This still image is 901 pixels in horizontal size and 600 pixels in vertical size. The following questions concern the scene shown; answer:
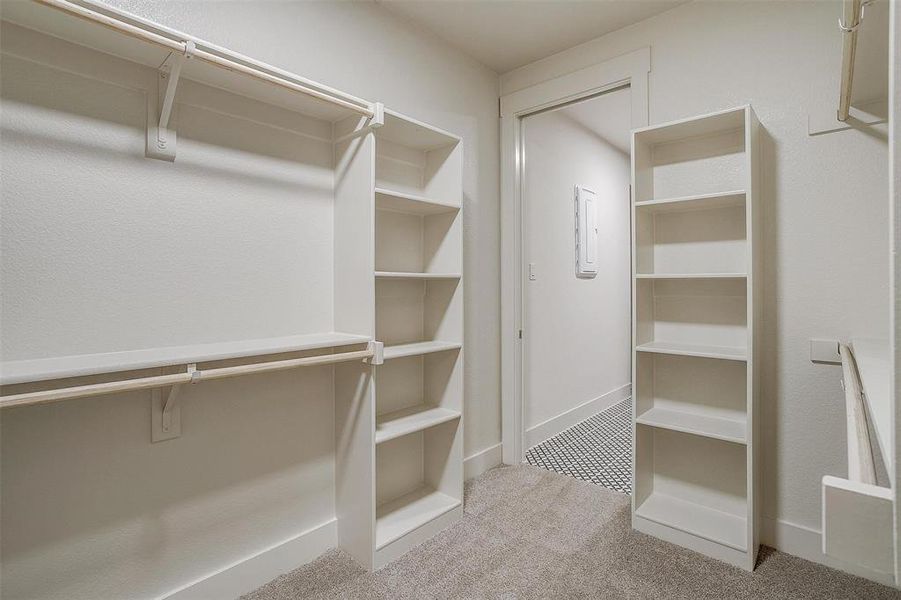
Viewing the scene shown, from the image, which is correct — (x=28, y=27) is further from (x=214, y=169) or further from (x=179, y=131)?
(x=214, y=169)

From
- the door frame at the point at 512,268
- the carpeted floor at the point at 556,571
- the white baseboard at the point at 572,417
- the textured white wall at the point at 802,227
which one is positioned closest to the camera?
the carpeted floor at the point at 556,571

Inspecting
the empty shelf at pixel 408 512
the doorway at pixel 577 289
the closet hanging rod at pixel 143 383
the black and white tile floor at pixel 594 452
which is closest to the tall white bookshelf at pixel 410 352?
the empty shelf at pixel 408 512

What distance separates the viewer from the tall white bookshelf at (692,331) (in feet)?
6.22

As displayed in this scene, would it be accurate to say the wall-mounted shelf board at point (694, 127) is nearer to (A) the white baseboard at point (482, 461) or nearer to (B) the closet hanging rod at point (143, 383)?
(B) the closet hanging rod at point (143, 383)

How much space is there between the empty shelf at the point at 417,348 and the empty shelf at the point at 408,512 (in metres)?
0.73

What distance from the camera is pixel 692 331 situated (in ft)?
6.88

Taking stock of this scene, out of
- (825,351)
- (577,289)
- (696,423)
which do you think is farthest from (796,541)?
(577,289)

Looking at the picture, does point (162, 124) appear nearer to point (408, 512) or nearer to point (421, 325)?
point (421, 325)

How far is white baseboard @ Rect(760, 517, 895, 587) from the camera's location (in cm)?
176

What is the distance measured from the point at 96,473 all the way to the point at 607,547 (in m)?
1.92

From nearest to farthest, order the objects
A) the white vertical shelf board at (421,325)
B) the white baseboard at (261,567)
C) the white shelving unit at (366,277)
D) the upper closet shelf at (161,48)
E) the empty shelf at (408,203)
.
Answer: the upper closet shelf at (161,48)
the white shelving unit at (366,277)
the white baseboard at (261,567)
the empty shelf at (408,203)
the white vertical shelf board at (421,325)

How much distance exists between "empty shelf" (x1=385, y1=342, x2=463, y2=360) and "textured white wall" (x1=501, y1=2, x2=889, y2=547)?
1.40m

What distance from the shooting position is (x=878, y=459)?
88 cm

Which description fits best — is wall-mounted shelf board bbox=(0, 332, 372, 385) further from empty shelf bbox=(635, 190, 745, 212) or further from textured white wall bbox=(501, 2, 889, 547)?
textured white wall bbox=(501, 2, 889, 547)
